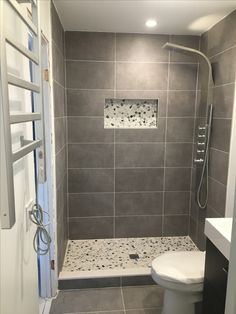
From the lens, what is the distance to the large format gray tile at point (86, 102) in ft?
Result: 9.48

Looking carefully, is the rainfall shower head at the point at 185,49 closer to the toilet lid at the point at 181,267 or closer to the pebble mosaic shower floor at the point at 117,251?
the toilet lid at the point at 181,267

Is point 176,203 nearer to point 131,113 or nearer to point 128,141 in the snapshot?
point 128,141

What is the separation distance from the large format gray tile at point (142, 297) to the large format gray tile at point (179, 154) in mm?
1326

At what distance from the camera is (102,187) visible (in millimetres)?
3104

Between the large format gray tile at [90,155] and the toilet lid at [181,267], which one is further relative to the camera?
the large format gray tile at [90,155]

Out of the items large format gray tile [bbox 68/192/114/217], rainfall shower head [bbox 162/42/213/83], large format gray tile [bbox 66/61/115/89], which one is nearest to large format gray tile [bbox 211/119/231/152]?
rainfall shower head [bbox 162/42/213/83]

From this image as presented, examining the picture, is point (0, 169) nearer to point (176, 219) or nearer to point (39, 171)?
point (39, 171)

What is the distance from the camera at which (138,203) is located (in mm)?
3180

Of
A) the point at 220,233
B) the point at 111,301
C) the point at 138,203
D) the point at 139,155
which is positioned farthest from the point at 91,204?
the point at 220,233

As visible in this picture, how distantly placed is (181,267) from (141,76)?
1936 mm

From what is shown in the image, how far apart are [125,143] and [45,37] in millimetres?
1470

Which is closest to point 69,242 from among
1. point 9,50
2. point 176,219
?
point 176,219

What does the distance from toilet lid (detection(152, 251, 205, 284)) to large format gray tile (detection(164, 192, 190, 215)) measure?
3.42ft

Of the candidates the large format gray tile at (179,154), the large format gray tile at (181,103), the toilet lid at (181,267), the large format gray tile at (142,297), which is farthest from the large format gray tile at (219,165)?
the large format gray tile at (142,297)
